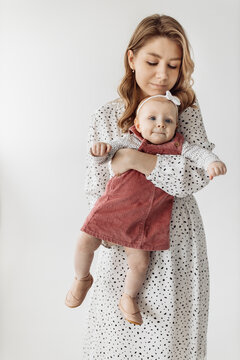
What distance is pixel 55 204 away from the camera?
2.98m

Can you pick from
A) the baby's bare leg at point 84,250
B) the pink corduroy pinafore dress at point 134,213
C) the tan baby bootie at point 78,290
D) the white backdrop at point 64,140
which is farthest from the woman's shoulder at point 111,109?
the white backdrop at point 64,140

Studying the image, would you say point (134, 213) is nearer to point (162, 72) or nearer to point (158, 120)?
point (158, 120)

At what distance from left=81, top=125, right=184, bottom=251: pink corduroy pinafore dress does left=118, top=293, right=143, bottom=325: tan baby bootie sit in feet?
0.58

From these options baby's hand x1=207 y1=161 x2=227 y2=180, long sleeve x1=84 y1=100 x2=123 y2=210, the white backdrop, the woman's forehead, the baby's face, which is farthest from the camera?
the white backdrop

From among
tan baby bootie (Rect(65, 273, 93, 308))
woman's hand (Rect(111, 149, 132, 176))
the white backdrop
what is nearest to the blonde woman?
woman's hand (Rect(111, 149, 132, 176))

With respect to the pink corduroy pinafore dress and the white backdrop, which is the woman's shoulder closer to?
the pink corduroy pinafore dress

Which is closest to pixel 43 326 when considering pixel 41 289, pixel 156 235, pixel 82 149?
pixel 41 289

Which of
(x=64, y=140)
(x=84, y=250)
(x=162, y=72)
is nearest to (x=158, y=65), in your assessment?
(x=162, y=72)

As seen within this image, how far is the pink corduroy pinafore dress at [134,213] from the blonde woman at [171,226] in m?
0.03

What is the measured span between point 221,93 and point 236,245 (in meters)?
0.73

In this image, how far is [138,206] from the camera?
1833 mm

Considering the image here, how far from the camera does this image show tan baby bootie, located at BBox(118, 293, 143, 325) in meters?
1.87

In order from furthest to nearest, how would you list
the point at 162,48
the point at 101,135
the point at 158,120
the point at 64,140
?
the point at 64,140
the point at 101,135
the point at 162,48
the point at 158,120

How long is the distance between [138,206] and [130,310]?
32 centimetres
